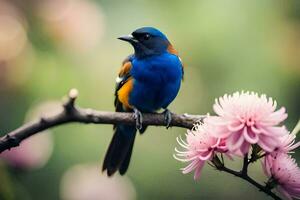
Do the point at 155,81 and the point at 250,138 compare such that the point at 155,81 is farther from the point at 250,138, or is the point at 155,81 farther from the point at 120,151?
the point at 250,138

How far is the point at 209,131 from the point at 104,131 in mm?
2375

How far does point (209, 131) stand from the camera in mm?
1451

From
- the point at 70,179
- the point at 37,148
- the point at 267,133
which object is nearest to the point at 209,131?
the point at 267,133

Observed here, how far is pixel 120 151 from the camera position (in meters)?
2.97

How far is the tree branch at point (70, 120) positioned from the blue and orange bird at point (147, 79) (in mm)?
795

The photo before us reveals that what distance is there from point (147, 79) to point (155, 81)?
0.16 feet

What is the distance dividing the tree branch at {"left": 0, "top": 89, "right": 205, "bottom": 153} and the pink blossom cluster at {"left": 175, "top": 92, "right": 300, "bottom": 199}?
0.46m

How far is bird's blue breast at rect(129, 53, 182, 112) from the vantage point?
9.62ft

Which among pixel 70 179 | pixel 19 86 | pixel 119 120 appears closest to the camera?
pixel 119 120

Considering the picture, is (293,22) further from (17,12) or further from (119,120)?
(119,120)

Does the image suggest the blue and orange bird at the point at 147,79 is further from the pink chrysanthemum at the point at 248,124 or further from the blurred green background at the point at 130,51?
the pink chrysanthemum at the point at 248,124

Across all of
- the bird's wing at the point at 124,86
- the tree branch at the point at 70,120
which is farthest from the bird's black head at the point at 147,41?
the tree branch at the point at 70,120

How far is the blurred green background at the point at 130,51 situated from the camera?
12.3ft

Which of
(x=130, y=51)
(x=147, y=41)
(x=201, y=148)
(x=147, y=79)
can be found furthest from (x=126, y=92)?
(x=201, y=148)
